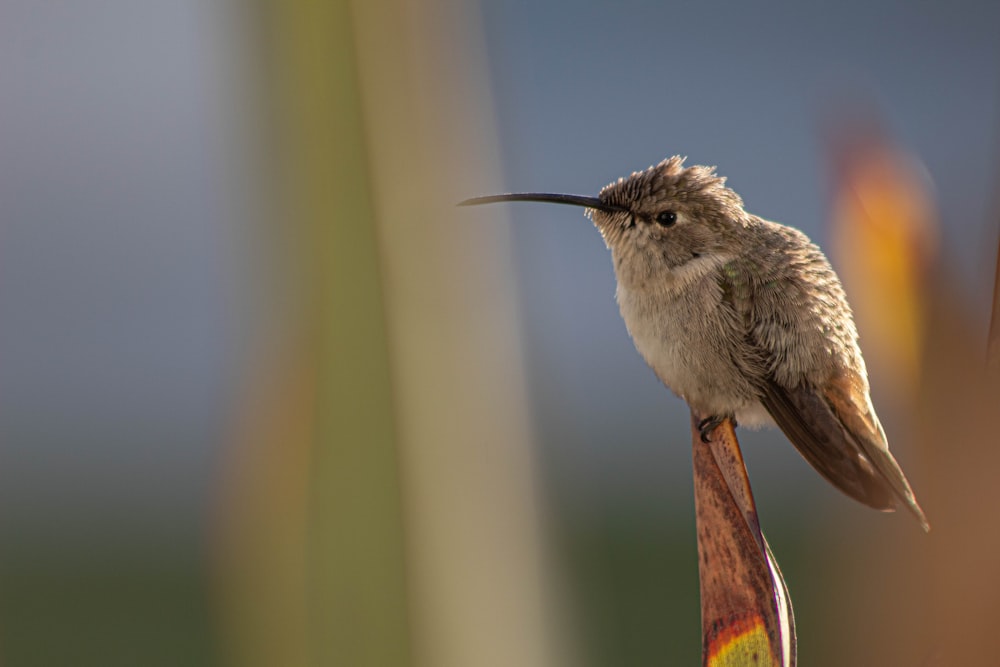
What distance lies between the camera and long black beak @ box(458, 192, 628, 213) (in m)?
0.62

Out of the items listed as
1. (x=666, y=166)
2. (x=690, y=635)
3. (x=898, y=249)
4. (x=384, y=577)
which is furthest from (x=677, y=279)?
(x=690, y=635)

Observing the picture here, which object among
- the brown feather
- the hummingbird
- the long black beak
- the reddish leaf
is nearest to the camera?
the reddish leaf

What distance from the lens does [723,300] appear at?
41.1 inches

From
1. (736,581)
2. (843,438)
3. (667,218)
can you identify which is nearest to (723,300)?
(667,218)

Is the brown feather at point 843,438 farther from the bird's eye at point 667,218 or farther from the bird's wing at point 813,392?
the bird's eye at point 667,218

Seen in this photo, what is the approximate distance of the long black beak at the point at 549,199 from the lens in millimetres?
619

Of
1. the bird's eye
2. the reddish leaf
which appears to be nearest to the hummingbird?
the bird's eye

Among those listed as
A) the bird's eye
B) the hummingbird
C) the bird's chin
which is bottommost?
the bird's chin

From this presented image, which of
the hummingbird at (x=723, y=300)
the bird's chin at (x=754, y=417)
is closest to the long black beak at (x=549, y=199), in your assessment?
the hummingbird at (x=723, y=300)

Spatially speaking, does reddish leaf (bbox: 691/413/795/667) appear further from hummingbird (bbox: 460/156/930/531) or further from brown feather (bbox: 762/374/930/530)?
hummingbird (bbox: 460/156/930/531)

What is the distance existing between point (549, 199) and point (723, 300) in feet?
1.08

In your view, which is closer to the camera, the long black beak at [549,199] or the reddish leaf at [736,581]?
the reddish leaf at [736,581]

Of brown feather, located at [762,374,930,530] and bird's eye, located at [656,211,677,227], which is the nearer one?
brown feather, located at [762,374,930,530]

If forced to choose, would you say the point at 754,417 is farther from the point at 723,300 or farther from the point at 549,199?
the point at 549,199
